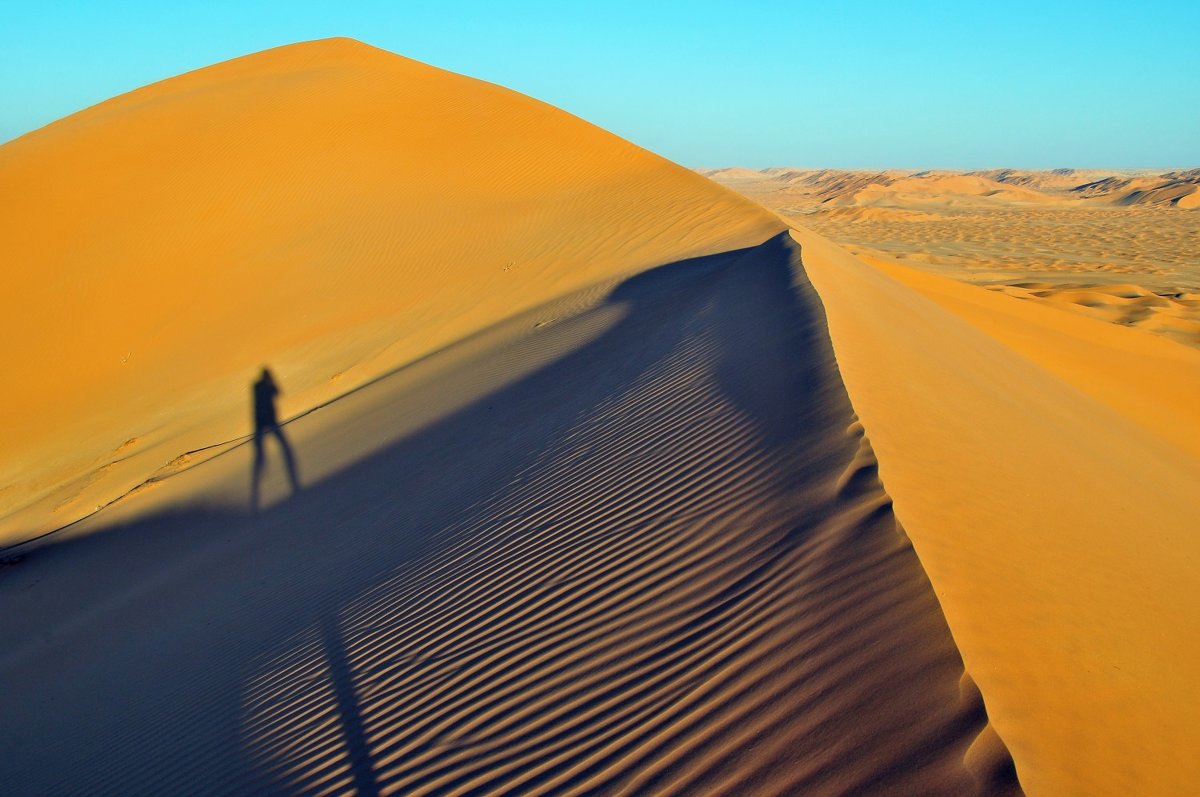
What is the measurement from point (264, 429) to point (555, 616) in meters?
7.73

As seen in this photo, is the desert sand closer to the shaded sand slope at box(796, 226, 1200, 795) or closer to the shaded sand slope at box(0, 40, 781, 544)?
the shaded sand slope at box(796, 226, 1200, 795)

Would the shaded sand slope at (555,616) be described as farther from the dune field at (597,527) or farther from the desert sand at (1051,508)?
the desert sand at (1051,508)

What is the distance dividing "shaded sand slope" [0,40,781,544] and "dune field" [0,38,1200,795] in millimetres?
119

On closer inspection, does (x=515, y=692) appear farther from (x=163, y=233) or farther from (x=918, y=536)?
(x=163, y=233)

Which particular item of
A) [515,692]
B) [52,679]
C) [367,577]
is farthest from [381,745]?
[52,679]

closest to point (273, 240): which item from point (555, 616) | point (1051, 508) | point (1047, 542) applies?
point (555, 616)

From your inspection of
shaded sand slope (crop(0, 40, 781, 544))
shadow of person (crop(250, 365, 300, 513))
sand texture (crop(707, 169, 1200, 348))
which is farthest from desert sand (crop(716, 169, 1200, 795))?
shadow of person (crop(250, 365, 300, 513))

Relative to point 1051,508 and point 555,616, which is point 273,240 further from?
point 1051,508

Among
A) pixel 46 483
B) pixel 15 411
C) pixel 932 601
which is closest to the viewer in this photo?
pixel 932 601

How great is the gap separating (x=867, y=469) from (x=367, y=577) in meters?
3.15

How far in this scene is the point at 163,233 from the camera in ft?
54.3

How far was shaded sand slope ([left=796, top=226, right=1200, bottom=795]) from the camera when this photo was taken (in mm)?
2529

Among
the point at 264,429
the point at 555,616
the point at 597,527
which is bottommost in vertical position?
the point at 555,616

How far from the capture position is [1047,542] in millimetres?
3783
